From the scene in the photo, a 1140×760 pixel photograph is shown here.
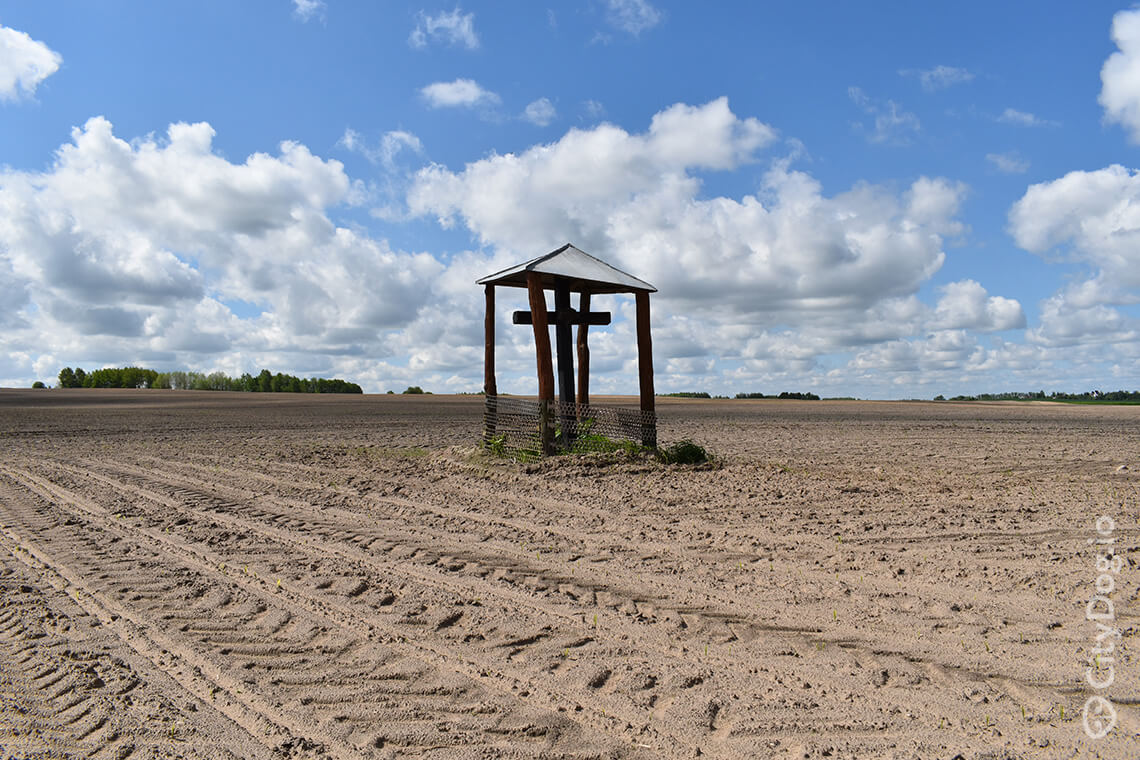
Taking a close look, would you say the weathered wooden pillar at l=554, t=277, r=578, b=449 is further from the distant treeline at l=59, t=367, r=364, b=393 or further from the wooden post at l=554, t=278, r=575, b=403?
the distant treeline at l=59, t=367, r=364, b=393

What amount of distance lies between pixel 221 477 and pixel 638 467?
22.9 ft

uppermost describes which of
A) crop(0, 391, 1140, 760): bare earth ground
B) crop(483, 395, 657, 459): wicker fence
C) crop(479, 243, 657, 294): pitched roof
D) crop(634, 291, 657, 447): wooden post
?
crop(479, 243, 657, 294): pitched roof

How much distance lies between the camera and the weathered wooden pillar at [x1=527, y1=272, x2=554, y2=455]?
41.7 feet

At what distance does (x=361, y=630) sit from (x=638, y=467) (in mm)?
7055

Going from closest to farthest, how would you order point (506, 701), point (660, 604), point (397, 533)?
point (506, 701)
point (660, 604)
point (397, 533)

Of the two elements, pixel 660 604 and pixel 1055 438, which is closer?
pixel 660 604

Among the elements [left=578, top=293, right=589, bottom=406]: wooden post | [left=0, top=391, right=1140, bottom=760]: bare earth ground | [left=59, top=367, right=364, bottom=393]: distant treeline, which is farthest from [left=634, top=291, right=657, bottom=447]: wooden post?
[left=59, top=367, right=364, bottom=393]: distant treeline

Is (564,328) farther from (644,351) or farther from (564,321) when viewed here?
(644,351)

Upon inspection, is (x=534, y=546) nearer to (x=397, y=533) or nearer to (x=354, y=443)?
(x=397, y=533)

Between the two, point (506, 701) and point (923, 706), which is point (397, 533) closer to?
point (506, 701)

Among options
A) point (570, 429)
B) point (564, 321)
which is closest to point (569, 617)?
point (570, 429)

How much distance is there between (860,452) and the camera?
596 inches

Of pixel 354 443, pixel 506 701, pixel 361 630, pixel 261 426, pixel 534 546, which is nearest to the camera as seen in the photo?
pixel 506 701

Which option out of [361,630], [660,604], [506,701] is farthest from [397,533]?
[506,701]
